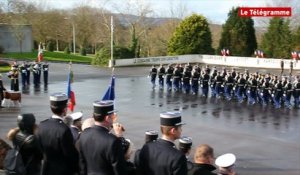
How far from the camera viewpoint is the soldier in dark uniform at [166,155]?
4.47m

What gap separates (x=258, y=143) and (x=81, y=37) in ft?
198

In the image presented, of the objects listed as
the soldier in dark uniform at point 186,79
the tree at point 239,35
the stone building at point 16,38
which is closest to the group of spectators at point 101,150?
the soldier in dark uniform at point 186,79

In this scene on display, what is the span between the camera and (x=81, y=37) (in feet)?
236

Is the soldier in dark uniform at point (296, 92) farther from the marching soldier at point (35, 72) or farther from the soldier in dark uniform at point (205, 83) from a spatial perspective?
the marching soldier at point (35, 72)

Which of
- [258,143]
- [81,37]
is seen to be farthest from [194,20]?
[258,143]

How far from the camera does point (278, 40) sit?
48.8m

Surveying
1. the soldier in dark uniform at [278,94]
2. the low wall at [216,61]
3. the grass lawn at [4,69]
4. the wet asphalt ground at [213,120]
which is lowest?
the wet asphalt ground at [213,120]

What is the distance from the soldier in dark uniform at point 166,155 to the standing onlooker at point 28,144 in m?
1.65

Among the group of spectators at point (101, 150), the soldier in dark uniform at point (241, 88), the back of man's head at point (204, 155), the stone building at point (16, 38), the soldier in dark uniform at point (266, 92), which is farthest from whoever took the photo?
the stone building at point (16, 38)

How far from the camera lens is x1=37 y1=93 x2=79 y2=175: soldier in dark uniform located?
18.4 feet

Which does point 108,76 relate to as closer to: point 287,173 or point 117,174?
point 287,173

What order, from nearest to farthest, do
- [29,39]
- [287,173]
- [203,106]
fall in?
[287,173] → [203,106] → [29,39]

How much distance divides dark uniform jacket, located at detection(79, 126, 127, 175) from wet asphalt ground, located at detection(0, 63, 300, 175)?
6.47 metres

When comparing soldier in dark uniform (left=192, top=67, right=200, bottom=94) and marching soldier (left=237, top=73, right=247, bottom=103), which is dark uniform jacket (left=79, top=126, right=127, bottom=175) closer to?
marching soldier (left=237, top=73, right=247, bottom=103)
